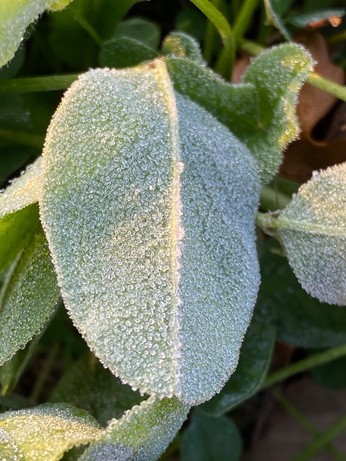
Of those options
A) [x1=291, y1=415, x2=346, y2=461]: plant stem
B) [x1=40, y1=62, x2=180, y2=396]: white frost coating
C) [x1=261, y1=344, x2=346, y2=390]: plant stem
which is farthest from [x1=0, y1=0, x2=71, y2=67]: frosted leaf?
[x1=291, y1=415, x2=346, y2=461]: plant stem

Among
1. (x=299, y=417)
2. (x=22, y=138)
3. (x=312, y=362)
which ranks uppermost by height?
(x=22, y=138)

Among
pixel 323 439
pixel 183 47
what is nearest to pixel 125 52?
pixel 183 47

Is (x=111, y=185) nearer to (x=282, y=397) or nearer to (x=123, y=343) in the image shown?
(x=123, y=343)

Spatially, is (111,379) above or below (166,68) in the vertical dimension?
below

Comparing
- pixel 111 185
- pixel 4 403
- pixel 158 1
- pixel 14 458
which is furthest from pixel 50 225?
pixel 158 1

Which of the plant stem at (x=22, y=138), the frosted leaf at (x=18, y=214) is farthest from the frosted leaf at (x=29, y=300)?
the plant stem at (x=22, y=138)

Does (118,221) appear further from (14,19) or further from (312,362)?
(312,362)

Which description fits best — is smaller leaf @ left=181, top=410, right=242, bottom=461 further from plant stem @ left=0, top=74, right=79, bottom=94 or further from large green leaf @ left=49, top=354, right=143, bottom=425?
plant stem @ left=0, top=74, right=79, bottom=94
